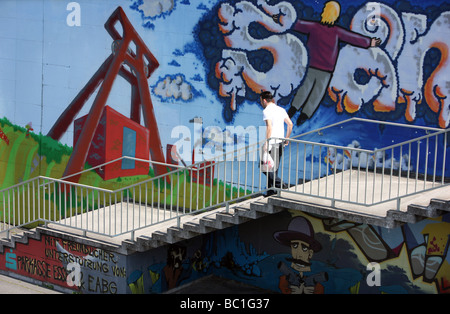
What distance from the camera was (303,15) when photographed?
47.8 feet

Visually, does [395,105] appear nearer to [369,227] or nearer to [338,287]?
[369,227]

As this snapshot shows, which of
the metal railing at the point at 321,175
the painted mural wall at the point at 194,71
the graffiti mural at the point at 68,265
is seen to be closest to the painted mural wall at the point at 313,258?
the graffiti mural at the point at 68,265

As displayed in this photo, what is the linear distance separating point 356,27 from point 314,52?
3.07ft

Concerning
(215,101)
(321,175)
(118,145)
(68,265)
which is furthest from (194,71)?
(68,265)

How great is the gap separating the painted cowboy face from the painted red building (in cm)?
375

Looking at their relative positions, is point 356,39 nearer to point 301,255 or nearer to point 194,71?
point 194,71

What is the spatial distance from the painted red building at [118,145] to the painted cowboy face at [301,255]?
3.75 metres

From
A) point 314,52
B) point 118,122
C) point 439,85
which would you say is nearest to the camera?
point 439,85

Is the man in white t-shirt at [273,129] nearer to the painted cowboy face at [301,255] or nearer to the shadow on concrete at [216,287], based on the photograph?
the painted cowboy face at [301,255]

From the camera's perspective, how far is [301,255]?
15000 mm

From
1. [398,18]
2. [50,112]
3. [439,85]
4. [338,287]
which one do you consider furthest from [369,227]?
[50,112]

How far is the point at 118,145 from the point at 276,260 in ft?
13.8

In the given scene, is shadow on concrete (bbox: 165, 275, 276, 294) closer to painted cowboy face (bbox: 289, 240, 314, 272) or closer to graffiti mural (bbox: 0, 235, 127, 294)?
painted cowboy face (bbox: 289, 240, 314, 272)

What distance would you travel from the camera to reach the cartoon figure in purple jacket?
46.7 ft
